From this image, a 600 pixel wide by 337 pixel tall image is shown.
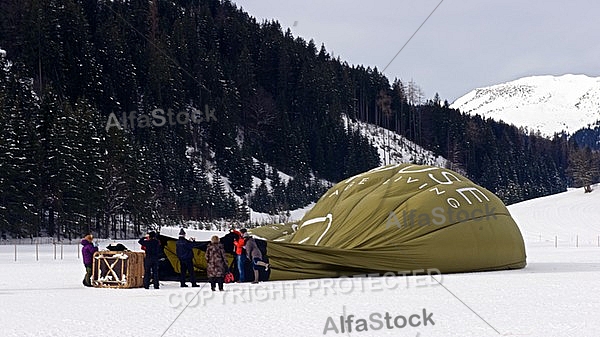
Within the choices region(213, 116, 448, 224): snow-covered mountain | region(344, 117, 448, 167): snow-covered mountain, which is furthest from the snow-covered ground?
region(344, 117, 448, 167): snow-covered mountain

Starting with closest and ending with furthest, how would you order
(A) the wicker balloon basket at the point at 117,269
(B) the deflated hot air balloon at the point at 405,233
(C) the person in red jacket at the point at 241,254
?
(A) the wicker balloon basket at the point at 117,269, (C) the person in red jacket at the point at 241,254, (B) the deflated hot air balloon at the point at 405,233

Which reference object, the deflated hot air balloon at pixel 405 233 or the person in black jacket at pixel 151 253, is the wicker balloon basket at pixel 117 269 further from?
the deflated hot air balloon at pixel 405 233

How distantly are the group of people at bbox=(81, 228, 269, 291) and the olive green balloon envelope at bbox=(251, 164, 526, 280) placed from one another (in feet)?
2.26

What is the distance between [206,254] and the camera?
53.0 ft

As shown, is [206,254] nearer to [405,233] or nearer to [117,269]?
[117,269]

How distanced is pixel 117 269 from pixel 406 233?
7.83 m


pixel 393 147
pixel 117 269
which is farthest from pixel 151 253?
pixel 393 147

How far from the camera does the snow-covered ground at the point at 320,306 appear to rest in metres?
10.2

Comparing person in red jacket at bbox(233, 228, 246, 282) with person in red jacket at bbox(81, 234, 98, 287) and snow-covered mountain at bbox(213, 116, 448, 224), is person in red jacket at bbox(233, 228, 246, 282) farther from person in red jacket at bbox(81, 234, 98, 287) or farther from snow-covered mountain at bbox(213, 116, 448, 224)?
snow-covered mountain at bbox(213, 116, 448, 224)

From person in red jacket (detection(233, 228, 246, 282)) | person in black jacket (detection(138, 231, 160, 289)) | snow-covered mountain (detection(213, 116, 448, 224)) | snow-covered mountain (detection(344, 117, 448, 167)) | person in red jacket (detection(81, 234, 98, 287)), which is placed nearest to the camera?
person in black jacket (detection(138, 231, 160, 289))

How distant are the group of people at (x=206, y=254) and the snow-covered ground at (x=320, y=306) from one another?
43 centimetres

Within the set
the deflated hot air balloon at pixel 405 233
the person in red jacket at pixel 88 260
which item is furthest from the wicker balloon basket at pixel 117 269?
the deflated hot air balloon at pixel 405 233

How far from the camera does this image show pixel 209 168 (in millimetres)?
86812

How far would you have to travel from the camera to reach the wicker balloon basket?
56.1 ft
